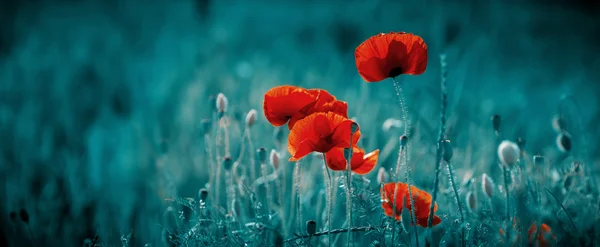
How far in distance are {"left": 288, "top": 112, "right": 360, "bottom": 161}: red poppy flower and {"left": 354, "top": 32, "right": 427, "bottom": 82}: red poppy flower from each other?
0.18 metres

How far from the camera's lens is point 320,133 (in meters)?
1.14

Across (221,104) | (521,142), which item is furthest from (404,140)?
(221,104)

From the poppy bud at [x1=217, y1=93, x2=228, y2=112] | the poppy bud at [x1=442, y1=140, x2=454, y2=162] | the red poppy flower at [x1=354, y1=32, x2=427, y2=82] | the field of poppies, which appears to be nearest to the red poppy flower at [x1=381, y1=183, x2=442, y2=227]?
the field of poppies

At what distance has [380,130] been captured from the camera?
2633mm

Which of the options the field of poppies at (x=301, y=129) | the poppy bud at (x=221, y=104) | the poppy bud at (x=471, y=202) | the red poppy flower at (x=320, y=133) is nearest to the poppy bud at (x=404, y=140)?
the field of poppies at (x=301, y=129)

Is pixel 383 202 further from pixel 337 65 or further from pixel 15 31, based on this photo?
pixel 15 31

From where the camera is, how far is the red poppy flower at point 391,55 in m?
1.24

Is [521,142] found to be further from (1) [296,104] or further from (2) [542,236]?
(1) [296,104]

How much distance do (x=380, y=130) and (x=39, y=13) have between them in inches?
228

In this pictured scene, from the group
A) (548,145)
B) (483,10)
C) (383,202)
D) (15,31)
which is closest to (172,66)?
(15,31)

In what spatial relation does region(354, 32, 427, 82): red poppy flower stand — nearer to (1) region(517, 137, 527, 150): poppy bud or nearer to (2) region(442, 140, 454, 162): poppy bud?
(2) region(442, 140, 454, 162): poppy bud

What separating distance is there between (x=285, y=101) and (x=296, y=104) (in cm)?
3

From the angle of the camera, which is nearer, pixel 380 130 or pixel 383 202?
pixel 383 202

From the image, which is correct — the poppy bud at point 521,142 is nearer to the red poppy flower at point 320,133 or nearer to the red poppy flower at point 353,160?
the red poppy flower at point 353,160
